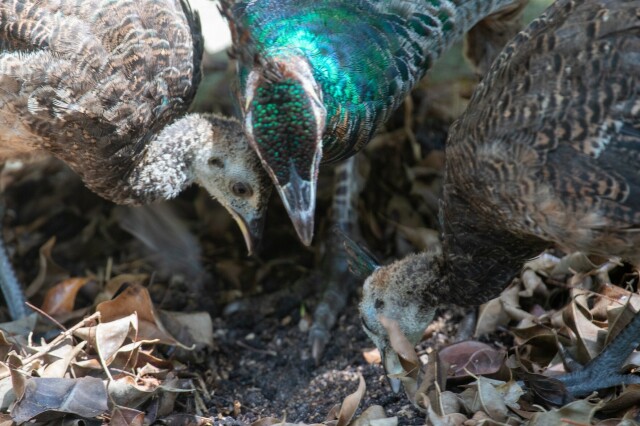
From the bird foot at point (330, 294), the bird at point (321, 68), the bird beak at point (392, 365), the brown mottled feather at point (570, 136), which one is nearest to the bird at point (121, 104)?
the bird at point (321, 68)

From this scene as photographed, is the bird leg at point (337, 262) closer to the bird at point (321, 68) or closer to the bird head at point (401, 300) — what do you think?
the bird head at point (401, 300)

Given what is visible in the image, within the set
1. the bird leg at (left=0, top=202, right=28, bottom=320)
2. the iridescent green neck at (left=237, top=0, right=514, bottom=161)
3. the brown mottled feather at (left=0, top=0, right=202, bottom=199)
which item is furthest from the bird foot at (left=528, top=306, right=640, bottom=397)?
the bird leg at (left=0, top=202, right=28, bottom=320)

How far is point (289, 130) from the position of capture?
376cm

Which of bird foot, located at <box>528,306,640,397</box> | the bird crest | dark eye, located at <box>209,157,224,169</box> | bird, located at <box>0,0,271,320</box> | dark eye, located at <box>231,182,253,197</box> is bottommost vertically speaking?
bird foot, located at <box>528,306,640,397</box>

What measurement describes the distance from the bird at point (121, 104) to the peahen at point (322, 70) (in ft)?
1.23

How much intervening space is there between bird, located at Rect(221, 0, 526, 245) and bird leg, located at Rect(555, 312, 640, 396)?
1354 millimetres

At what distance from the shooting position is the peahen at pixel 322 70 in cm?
381

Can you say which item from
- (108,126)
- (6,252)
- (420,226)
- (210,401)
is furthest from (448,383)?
(6,252)

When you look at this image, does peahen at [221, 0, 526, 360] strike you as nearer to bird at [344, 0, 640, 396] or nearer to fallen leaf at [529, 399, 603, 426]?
bird at [344, 0, 640, 396]

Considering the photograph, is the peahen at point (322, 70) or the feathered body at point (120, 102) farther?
the feathered body at point (120, 102)

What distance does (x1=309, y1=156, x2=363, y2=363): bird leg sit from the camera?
4758 mm

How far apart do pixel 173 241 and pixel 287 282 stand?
78 centimetres

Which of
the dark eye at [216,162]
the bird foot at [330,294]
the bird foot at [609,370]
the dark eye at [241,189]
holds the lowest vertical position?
the bird foot at [330,294]

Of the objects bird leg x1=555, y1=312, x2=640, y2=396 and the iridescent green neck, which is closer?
bird leg x1=555, y1=312, x2=640, y2=396
